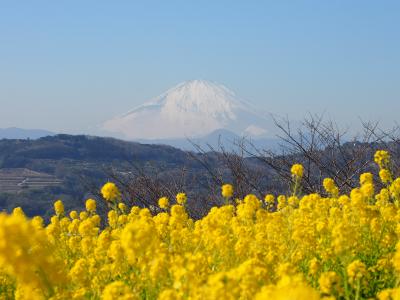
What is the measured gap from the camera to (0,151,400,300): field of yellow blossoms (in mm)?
3223

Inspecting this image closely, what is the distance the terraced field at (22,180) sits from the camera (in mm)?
107188

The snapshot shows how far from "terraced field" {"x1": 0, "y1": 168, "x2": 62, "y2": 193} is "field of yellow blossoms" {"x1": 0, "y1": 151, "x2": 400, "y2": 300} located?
321 ft

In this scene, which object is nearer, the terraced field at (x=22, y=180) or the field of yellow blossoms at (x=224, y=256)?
the field of yellow blossoms at (x=224, y=256)

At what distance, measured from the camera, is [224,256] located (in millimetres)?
5180

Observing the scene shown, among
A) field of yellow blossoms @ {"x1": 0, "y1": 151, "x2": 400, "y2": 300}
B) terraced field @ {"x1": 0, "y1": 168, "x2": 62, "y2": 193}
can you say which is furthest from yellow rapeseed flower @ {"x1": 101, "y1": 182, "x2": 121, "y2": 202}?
terraced field @ {"x1": 0, "y1": 168, "x2": 62, "y2": 193}

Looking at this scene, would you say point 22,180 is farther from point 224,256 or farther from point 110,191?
Answer: point 224,256

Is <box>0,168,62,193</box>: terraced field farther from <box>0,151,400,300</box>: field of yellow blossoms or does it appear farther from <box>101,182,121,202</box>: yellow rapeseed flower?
<box>0,151,400,300</box>: field of yellow blossoms

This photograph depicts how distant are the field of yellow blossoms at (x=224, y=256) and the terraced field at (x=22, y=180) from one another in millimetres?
97780

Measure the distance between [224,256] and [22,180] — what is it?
12095 cm

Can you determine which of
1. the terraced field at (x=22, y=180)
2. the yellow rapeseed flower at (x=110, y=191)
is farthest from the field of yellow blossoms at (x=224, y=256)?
the terraced field at (x=22, y=180)

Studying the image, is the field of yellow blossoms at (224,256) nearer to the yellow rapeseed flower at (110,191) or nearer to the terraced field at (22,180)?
Result: the yellow rapeseed flower at (110,191)

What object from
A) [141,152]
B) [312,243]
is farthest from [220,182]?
[141,152]

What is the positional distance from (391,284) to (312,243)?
85cm

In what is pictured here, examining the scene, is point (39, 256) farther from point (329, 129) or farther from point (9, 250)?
point (329, 129)
